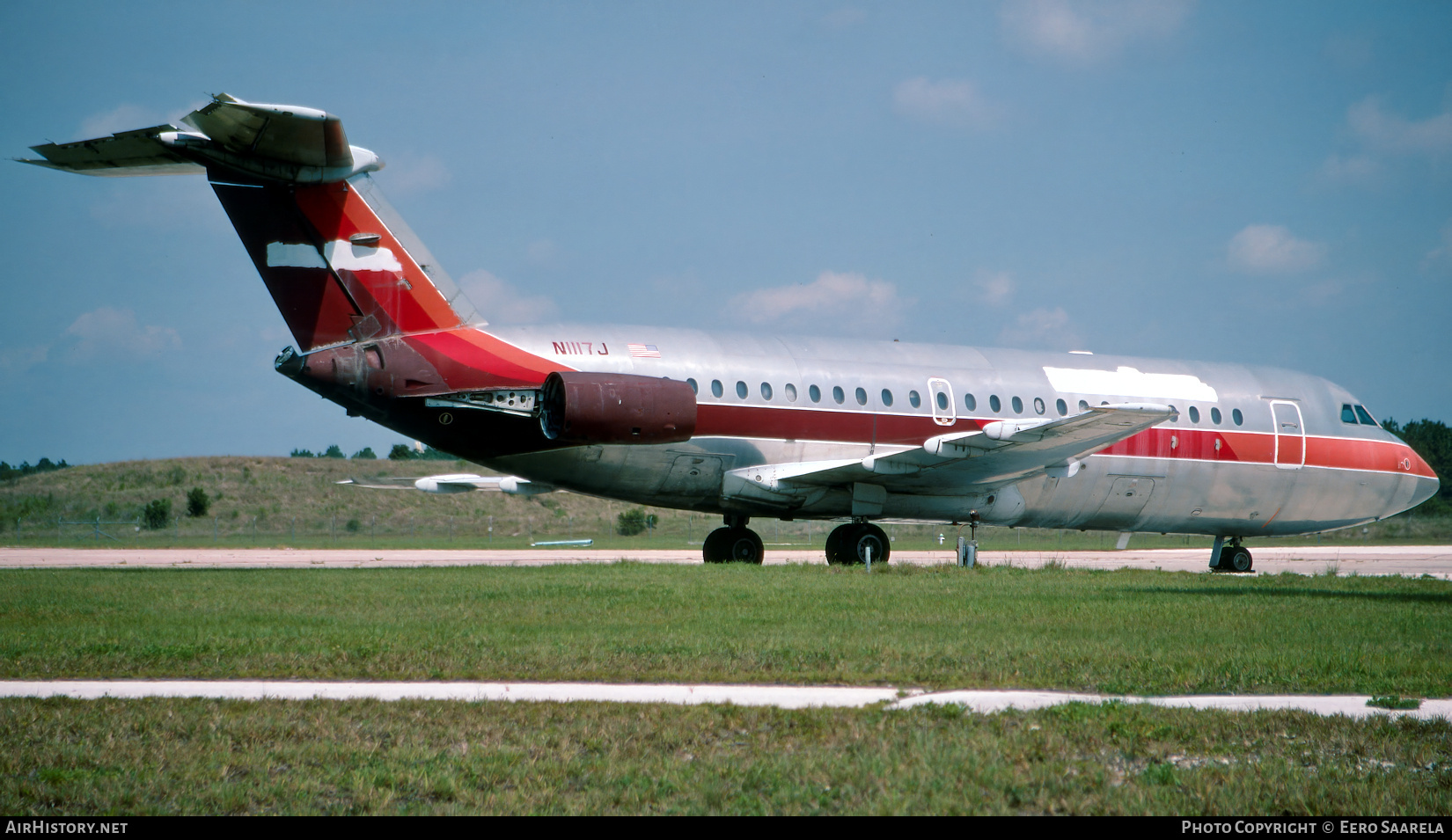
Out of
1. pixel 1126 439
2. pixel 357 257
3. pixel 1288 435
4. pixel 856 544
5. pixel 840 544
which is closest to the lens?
pixel 357 257

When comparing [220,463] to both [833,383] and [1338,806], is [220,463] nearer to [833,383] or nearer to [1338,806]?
[833,383]

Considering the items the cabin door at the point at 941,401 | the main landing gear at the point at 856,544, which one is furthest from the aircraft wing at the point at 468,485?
the cabin door at the point at 941,401

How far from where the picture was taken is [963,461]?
73.7 feet

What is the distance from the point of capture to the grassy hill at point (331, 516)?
168 ft

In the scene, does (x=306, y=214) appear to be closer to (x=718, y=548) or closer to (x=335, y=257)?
(x=335, y=257)

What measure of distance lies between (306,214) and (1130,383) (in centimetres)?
1745

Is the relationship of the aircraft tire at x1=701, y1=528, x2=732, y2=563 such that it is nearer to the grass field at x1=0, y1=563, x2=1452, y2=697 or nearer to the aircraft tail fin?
the grass field at x1=0, y1=563, x2=1452, y2=697

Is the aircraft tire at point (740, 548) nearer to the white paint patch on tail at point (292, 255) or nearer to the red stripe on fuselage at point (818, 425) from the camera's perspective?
the red stripe on fuselage at point (818, 425)

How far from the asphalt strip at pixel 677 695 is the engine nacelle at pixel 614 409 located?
1026 centimetres

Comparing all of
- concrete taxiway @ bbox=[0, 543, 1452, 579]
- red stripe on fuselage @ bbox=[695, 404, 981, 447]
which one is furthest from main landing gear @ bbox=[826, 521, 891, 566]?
concrete taxiway @ bbox=[0, 543, 1452, 579]

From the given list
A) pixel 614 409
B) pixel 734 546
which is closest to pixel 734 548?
pixel 734 546

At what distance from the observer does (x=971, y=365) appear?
24.6 meters

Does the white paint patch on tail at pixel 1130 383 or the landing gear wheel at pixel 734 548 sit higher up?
the white paint patch on tail at pixel 1130 383

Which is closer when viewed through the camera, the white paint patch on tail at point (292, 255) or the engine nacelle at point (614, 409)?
the white paint patch on tail at point (292, 255)
